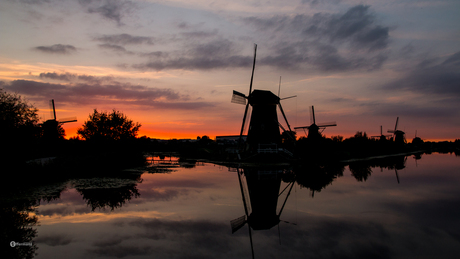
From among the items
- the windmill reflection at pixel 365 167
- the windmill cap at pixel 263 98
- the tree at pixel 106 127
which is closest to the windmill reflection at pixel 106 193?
the windmill reflection at pixel 365 167

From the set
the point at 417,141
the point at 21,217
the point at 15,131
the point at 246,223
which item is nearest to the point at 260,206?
the point at 246,223

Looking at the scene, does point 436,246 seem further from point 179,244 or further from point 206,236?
point 179,244

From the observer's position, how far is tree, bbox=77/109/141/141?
2374 inches

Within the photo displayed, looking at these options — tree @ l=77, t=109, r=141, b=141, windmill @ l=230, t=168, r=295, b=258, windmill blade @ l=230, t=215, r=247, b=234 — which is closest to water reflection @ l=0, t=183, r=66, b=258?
windmill blade @ l=230, t=215, r=247, b=234

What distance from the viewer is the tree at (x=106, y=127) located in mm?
Result: 60300

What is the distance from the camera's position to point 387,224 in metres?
10.5

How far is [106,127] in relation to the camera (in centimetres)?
6053

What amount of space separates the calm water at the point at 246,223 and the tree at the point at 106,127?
150 feet

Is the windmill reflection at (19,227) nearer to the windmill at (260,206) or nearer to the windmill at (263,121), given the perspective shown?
the windmill at (260,206)

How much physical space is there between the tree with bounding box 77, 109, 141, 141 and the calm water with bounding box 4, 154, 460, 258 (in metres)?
45.8

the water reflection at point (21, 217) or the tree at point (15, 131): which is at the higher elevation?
the tree at point (15, 131)

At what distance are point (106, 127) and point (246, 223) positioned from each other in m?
57.7

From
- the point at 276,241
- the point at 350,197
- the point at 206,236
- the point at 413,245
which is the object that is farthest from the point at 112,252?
the point at 350,197

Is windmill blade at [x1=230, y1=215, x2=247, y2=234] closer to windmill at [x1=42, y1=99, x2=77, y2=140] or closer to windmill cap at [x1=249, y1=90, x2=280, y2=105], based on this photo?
windmill cap at [x1=249, y1=90, x2=280, y2=105]
